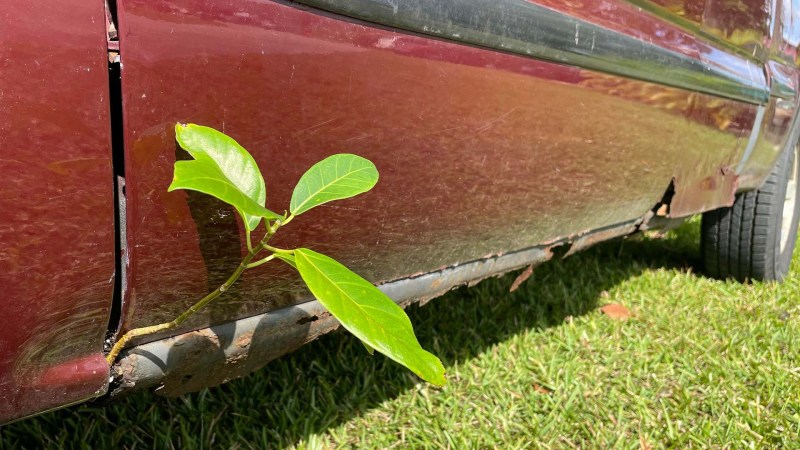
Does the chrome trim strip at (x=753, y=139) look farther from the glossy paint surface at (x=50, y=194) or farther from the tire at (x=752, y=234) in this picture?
the glossy paint surface at (x=50, y=194)

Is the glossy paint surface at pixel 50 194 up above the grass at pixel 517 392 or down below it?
above

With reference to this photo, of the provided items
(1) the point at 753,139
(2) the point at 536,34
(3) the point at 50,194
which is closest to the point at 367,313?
(3) the point at 50,194

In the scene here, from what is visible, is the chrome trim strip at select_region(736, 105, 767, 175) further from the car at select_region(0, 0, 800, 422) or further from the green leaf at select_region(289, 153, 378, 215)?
the green leaf at select_region(289, 153, 378, 215)

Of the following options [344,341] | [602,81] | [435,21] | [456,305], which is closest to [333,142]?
[435,21]

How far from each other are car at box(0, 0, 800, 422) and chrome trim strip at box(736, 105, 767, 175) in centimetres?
74

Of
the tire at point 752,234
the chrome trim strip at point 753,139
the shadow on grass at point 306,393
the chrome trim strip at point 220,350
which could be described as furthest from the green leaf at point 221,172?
the tire at point 752,234

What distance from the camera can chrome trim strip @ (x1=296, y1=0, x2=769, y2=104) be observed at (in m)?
1.02

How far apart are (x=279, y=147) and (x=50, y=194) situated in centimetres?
30

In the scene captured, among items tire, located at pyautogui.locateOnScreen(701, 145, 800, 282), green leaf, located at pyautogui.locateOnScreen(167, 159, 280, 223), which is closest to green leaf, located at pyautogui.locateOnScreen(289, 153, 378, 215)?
green leaf, located at pyautogui.locateOnScreen(167, 159, 280, 223)

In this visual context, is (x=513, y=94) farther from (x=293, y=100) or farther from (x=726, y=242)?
(x=726, y=242)

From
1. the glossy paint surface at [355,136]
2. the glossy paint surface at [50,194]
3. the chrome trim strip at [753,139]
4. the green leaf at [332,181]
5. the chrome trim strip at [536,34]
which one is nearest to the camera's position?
the glossy paint surface at [50,194]

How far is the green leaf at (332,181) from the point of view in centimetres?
91

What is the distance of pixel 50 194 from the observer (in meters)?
0.73

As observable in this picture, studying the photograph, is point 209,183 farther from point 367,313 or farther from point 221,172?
point 367,313
